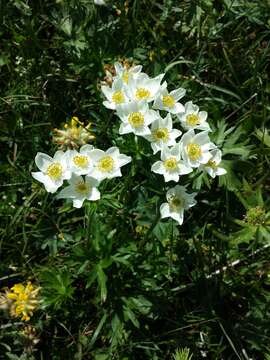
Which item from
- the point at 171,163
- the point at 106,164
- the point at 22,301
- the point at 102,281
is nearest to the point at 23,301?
the point at 22,301

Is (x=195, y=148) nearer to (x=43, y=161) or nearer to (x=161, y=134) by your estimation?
(x=161, y=134)

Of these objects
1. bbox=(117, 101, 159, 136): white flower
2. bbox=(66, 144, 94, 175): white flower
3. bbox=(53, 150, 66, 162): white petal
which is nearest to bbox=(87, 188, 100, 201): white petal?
bbox=(66, 144, 94, 175): white flower

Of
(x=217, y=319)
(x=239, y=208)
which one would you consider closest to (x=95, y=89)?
(x=239, y=208)

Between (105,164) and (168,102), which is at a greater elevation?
(168,102)

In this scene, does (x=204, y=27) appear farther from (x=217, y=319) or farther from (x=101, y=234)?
(x=217, y=319)

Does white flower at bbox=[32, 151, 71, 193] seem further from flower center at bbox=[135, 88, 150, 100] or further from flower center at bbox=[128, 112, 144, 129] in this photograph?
flower center at bbox=[135, 88, 150, 100]

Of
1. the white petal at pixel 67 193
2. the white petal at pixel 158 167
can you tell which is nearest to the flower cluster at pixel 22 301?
the white petal at pixel 67 193

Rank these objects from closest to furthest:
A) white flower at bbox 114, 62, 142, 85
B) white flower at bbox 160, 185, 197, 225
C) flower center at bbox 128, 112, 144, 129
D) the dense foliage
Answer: flower center at bbox 128, 112, 144, 129 < white flower at bbox 160, 185, 197, 225 < white flower at bbox 114, 62, 142, 85 < the dense foliage

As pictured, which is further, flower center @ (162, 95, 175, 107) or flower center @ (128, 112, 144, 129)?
flower center @ (162, 95, 175, 107)
